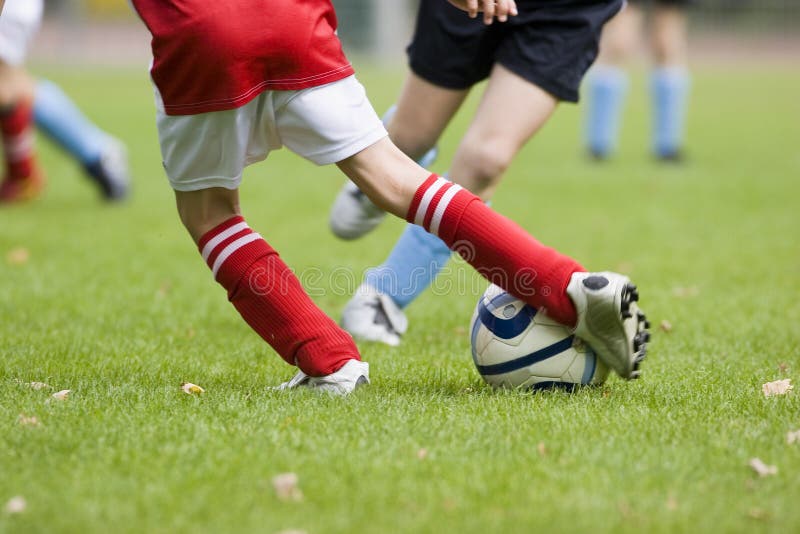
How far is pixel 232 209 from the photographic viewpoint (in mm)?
2758

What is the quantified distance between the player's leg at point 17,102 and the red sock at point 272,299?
3.46 meters

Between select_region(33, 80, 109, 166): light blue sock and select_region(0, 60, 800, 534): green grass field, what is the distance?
66 centimetres

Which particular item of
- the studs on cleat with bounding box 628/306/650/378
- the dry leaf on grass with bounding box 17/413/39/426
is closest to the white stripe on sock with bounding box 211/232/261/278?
the dry leaf on grass with bounding box 17/413/39/426

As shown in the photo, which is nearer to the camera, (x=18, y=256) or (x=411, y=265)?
(x=411, y=265)

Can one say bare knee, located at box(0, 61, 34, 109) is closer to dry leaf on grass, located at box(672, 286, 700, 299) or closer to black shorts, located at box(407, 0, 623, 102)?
black shorts, located at box(407, 0, 623, 102)

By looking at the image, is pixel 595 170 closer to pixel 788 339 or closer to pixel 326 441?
pixel 788 339

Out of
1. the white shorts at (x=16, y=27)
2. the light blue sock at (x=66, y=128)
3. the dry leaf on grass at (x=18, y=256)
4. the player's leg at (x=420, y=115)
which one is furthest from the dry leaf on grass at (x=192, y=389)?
the light blue sock at (x=66, y=128)

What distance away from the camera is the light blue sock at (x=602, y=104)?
866cm

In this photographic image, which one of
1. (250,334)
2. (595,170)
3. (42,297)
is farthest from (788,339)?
(595,170)

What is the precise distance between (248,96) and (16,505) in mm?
1032

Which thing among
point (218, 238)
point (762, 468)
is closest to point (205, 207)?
point (218, 238)

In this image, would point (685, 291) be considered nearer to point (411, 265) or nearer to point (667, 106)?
point (411, 265)

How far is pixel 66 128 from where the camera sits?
649 centimetres

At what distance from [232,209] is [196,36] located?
1.81ft
